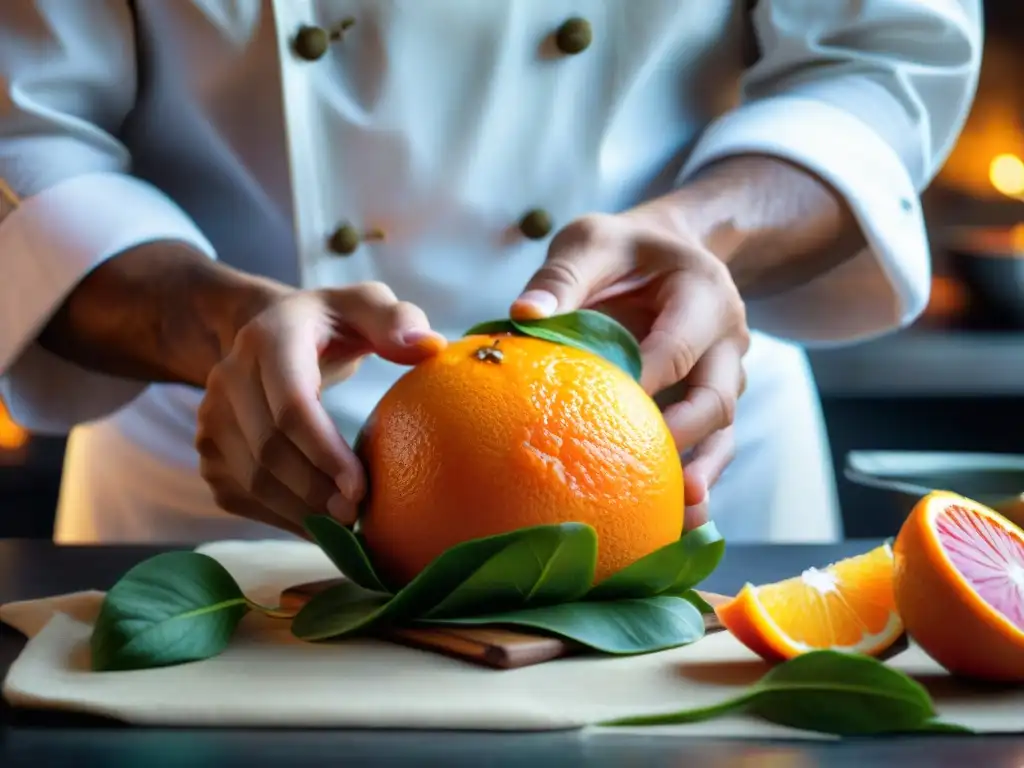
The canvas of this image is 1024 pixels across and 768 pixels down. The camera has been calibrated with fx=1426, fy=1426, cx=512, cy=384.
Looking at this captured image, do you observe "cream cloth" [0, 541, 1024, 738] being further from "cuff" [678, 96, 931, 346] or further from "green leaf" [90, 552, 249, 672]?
"cuff" [678, 96, 931, 346]

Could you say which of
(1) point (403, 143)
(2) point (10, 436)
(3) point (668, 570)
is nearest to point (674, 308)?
(3) point (668, 570)

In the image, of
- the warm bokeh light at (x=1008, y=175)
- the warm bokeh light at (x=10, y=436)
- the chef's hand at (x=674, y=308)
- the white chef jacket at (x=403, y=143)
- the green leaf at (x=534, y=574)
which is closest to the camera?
the green leaf at (x=534, y=574)

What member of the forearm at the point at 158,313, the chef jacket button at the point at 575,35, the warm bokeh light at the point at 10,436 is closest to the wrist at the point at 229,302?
the forearm at the point at 158,313

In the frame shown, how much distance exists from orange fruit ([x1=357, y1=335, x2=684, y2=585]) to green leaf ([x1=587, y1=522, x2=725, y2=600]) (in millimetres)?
10

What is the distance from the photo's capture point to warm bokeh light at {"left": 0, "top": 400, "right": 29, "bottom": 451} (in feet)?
7.34

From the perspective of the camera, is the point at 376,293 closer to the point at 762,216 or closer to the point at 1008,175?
the point at 762,216

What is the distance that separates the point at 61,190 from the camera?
1011mm

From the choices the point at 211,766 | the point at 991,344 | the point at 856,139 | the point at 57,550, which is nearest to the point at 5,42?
the point at 57,550

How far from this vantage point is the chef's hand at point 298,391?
0.70 metres

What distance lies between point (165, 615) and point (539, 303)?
0.24 meters

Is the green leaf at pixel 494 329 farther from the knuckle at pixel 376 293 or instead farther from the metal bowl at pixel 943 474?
the metal bowl at pixel 943 474

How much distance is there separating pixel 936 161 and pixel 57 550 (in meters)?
0.80

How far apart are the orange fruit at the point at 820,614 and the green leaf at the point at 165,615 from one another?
23 cm

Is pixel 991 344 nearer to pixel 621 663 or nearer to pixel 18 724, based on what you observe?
pixel 621 663
